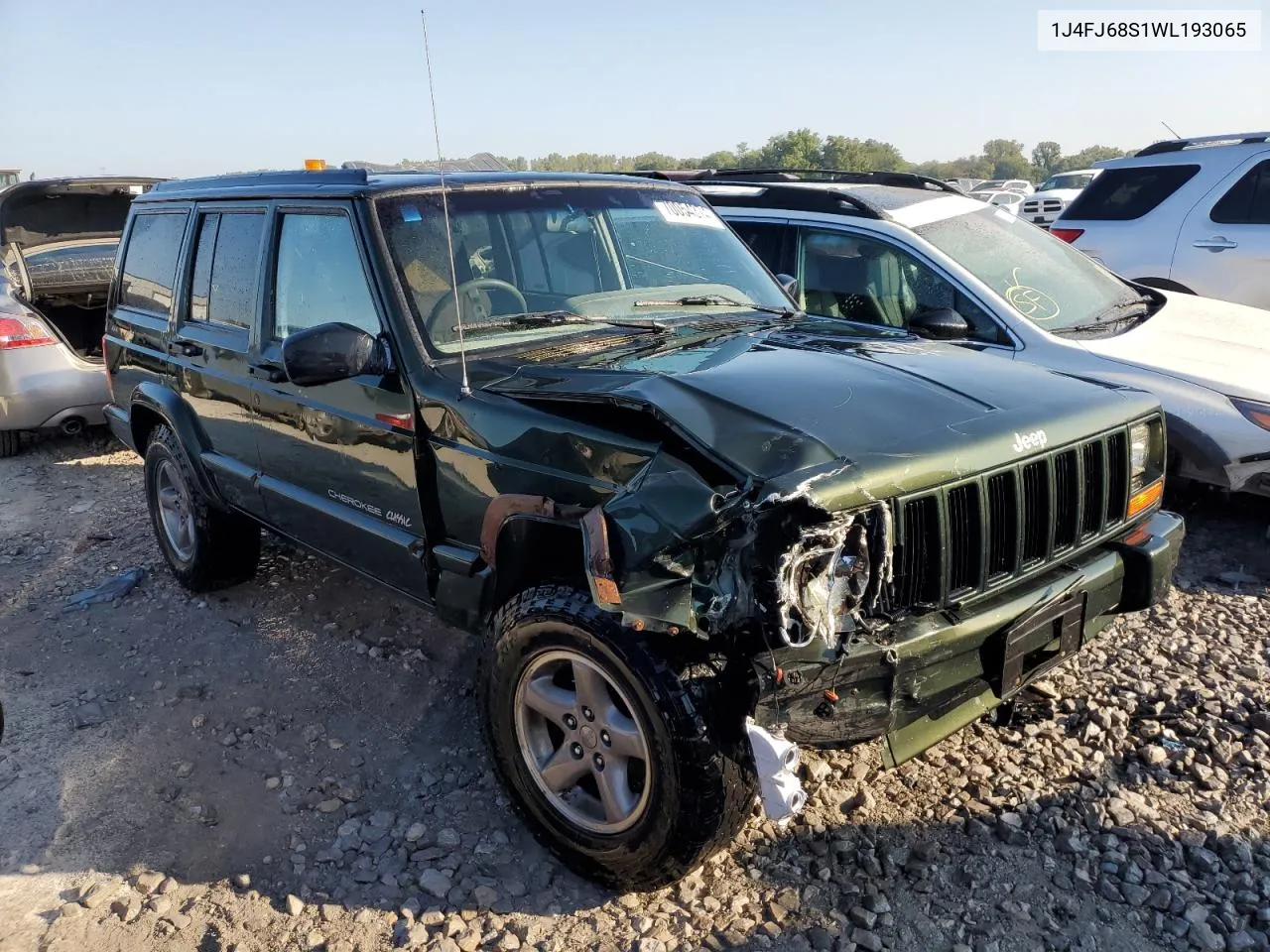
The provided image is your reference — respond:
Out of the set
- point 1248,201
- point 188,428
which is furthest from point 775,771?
point 1248,201

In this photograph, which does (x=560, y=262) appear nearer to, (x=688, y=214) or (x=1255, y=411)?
(x=688, y=214)

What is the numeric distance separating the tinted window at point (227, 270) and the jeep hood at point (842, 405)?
166cm

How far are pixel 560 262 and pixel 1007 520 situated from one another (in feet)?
6.22

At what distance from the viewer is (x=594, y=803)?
9.50 ft

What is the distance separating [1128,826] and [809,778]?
96 centimetres

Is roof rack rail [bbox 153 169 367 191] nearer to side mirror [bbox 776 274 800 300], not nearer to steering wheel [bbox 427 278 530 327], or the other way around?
steering wheel [bbox 427 278 530 327]

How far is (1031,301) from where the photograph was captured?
5258mm

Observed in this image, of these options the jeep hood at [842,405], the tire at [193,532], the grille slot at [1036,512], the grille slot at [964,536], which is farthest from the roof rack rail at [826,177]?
the grille slot at [964,536]

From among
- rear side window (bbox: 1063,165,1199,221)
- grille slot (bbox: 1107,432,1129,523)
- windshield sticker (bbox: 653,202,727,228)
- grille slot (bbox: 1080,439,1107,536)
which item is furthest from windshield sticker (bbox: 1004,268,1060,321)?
rear side window (bbox: 1063,165,1199,221)

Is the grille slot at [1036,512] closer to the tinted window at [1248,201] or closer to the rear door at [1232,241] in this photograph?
the rear door at [1232,241]

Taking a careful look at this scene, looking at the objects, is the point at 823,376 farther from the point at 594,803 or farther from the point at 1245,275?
the point at 1245,275

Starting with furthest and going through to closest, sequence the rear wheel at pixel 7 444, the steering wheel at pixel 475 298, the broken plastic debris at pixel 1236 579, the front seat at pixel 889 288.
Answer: the rear wheel at pixel 7 444, the front seat at pixel 889 288, the broken plastic debris at pixel 1236 579, the steering wheel at pixel 475 298

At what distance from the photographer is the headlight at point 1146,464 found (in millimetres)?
3176

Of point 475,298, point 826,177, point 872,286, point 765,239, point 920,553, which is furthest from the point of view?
point 826,177
